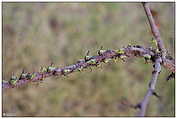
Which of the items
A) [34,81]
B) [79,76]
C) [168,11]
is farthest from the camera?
[168,11]

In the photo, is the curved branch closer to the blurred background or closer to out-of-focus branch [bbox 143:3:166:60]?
out-of-focus branch [bbox 143:3:166:60]

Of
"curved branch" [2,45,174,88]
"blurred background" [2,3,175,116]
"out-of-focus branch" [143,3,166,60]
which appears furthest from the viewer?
"blurred background" [2,3,175,116]

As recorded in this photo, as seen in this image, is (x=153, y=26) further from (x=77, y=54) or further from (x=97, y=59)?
(x=77, y=54)

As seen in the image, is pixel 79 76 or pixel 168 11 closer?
pixel 79 76

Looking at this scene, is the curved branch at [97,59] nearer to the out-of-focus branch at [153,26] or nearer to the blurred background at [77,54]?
the out-of-focus branch at [153,26]

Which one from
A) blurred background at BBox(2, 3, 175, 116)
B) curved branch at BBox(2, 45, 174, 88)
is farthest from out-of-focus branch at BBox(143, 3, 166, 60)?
blurred background at BBox(2, 3, 175, 116)

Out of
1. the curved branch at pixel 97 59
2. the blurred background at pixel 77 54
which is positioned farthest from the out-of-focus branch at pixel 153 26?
the blurred background at pixel 77 54

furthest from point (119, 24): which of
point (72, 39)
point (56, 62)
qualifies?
point (56, 62)

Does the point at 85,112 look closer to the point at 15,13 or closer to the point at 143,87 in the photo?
the point at 143,87

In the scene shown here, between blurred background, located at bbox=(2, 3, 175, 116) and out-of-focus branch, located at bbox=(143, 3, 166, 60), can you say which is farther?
blurred background, located at bbox=(2, 3, 175, 116)
